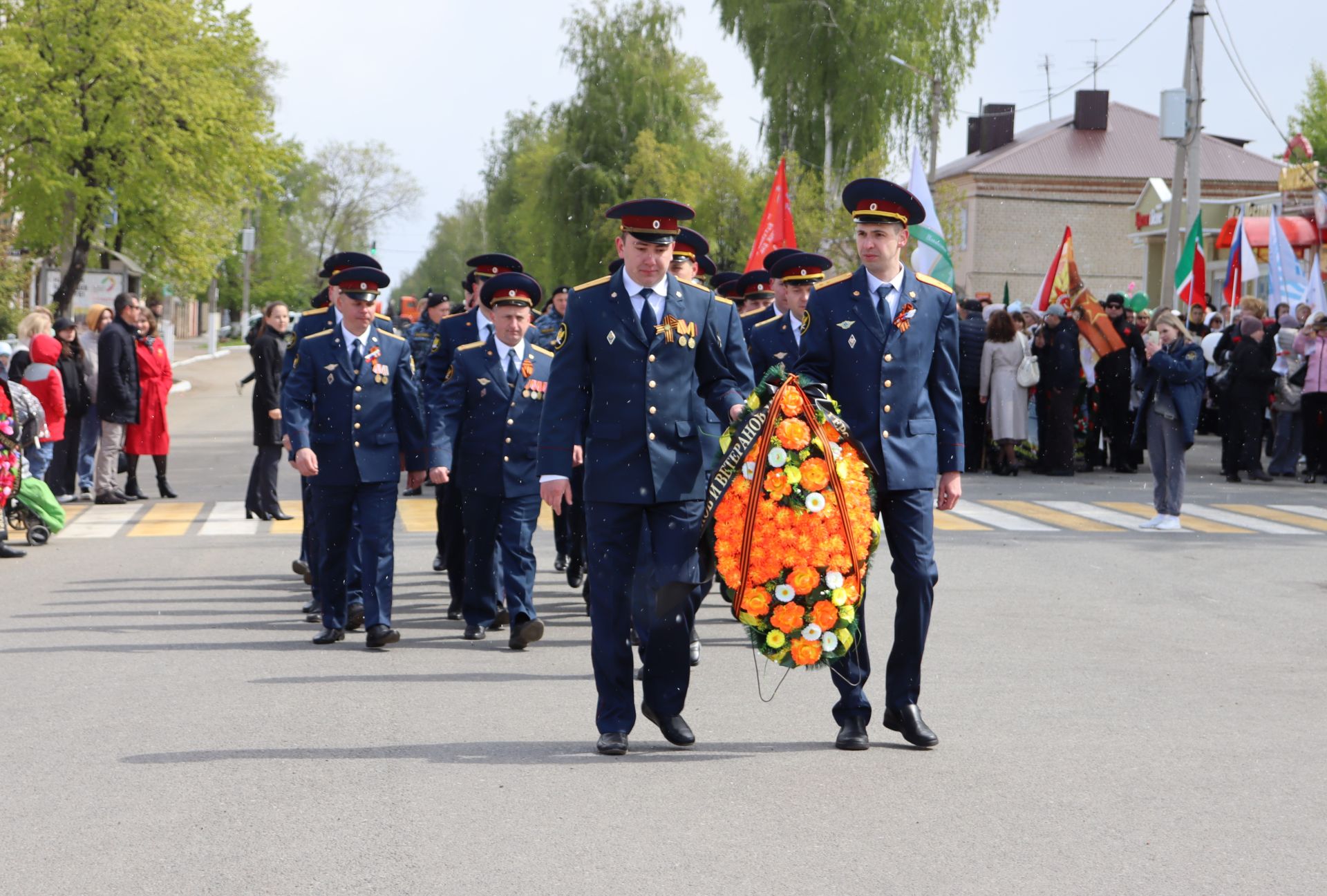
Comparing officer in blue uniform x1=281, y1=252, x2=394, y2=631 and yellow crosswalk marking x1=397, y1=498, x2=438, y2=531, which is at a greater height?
officer in blue uniform x1=281, y1=252, x2=394, y2=631

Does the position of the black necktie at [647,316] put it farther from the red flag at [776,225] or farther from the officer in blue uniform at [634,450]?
the red flag at [776,225]

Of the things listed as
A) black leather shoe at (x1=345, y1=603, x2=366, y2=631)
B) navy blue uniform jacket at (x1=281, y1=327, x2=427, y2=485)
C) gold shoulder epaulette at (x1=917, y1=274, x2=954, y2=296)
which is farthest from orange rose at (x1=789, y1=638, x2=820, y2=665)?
black leather shoe at (x1=345, y1=603, x2=366, y2=631)

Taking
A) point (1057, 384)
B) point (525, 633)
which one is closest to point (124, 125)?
point (1057, 384)

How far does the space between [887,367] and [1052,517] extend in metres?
10.4

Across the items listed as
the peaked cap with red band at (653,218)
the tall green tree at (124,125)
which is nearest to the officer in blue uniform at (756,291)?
the peaked cap with red band at (653,218)

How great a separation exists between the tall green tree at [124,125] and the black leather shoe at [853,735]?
34.7 metres

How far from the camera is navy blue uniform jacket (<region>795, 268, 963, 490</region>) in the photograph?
21.7ft

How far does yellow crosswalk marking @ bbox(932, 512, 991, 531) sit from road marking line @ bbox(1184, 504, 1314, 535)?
239 centimetres

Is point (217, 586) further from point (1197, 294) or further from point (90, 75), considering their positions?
point (90, 75)

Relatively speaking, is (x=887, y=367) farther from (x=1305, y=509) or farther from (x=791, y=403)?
(x=1305, y=509)

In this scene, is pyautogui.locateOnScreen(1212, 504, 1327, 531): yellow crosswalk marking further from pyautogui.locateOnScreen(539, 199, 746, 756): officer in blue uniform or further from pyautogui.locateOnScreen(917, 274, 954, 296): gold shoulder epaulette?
pyautogui.locateOnScreen(539, 199, 746, 756): officer in blue uniform

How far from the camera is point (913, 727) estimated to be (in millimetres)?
6605

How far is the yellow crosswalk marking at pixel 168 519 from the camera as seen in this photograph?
14.9 meters

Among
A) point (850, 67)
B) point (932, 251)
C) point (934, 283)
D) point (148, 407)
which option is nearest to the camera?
point (934, 283)
